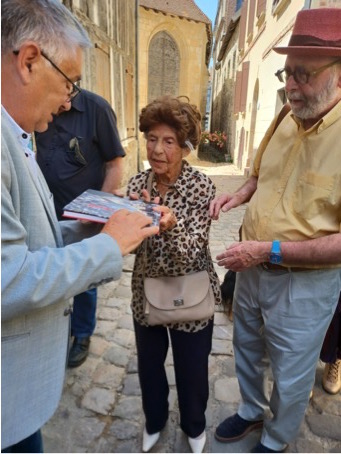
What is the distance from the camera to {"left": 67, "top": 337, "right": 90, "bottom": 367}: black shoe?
271cm

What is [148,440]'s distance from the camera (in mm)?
2043

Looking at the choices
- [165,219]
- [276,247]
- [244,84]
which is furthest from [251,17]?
[165,219]

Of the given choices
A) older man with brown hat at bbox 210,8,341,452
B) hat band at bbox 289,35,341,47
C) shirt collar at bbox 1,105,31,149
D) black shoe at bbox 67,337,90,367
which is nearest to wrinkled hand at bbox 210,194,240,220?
older man with brown hat at bbox 210,8,341,452

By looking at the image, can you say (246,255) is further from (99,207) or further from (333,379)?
(333,379)

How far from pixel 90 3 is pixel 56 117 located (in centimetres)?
476

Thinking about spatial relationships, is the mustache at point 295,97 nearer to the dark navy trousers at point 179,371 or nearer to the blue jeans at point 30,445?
the dark navy trousers at point 179,371

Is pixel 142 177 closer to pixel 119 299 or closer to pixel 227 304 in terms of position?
pixel 227 304

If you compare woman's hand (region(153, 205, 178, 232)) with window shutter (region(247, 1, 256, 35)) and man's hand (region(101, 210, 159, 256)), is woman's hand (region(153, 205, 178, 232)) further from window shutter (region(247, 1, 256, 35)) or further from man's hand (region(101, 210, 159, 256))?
window shutter (region(247, 1, 256, 35))

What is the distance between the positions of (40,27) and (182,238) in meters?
1.01

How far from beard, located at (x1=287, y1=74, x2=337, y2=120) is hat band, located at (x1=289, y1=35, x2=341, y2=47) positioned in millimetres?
132

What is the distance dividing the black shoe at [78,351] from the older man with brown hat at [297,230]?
1.44 metres

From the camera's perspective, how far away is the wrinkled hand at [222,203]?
5.81 feet

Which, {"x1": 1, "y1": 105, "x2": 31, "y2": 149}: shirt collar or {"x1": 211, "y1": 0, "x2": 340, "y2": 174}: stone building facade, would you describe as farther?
{"x1": 211, "y1": 0, "x2": 340, "y2": 174}: stone building facade

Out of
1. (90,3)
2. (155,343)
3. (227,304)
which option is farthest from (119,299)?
(90,3)
